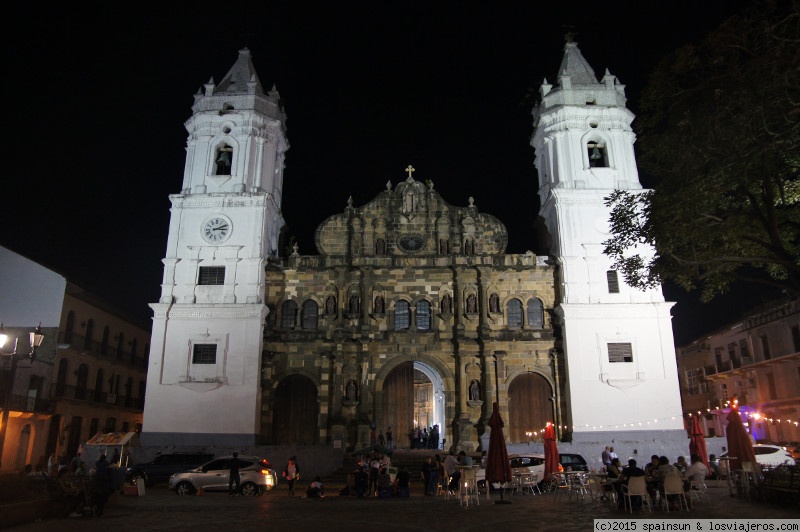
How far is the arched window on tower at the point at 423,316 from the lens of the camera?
29.9 m

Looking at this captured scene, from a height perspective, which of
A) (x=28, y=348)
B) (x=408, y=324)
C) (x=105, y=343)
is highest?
(x=105, y=343)

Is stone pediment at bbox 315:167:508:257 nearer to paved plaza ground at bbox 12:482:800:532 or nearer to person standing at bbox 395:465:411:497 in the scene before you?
person standing at bbox 395:465:411:497

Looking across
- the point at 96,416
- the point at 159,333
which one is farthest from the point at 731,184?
the point at 96,416

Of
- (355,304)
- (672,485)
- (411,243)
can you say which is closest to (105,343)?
(355,304)

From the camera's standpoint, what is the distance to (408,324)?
29891 millimetres

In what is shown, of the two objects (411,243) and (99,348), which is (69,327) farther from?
(411,243)

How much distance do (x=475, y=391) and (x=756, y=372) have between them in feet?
67.7

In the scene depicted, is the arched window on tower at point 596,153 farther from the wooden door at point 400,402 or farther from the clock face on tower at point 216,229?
the clock face on tower at point 216,229

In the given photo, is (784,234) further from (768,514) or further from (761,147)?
(768,514)

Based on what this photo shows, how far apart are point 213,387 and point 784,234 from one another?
2213 cm

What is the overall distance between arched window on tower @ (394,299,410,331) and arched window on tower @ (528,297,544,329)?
576cm

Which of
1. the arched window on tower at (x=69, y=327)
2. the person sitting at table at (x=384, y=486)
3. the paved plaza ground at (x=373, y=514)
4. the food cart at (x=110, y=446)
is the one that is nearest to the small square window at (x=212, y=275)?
the food cart at (x=110, y=446)

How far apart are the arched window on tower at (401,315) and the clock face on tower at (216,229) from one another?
8.66 m

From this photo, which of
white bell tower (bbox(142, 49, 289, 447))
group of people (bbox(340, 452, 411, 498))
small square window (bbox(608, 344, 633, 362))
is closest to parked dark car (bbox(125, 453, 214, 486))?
white bell tower (bbox(142, 49, 289, 447))
